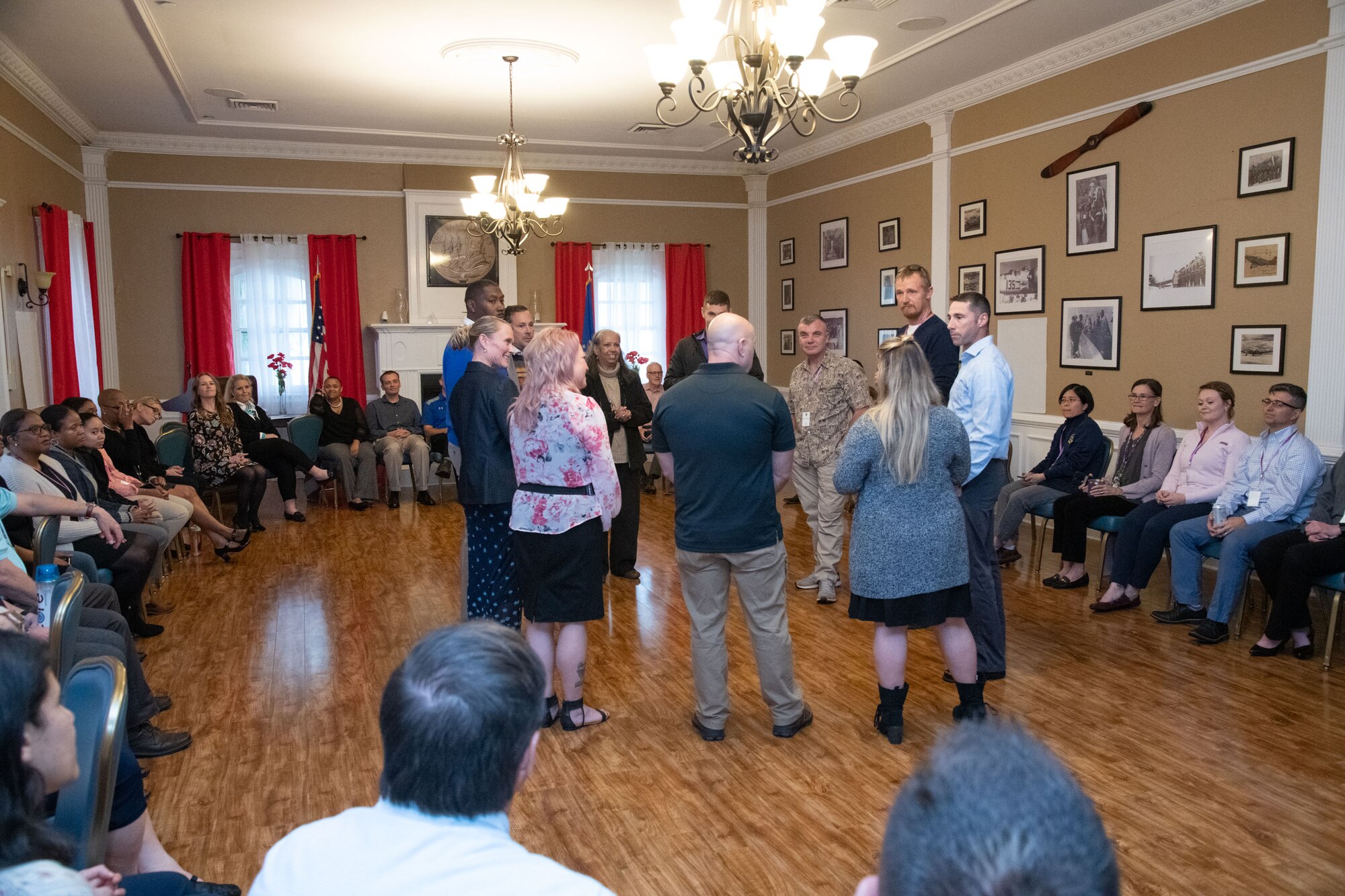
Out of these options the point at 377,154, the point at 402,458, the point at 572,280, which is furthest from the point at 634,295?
the point at 402,458

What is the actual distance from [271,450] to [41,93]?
10.4 ft

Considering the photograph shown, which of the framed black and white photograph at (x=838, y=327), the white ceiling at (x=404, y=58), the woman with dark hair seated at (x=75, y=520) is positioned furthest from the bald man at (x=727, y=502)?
the framed black and white photograph at (x=838, y=327)

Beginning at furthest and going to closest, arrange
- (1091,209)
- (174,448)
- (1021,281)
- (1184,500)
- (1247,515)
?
(174,448) < (1021,281) < (1091,209) < (1184,500) < (1247,515)

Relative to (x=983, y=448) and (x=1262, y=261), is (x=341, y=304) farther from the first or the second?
(x=1262, y=261)

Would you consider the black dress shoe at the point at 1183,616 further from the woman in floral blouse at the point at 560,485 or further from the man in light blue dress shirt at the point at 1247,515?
the woman in floral blouse at the point at 560,485

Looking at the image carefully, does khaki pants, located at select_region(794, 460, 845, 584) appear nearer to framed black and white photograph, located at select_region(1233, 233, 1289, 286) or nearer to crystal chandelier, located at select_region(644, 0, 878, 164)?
crystal chandelier, located at select_region(644, 0, 878, 164)

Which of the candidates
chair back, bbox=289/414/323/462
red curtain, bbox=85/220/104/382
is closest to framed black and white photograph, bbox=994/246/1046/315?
chair back, bbox=289/414/323/462

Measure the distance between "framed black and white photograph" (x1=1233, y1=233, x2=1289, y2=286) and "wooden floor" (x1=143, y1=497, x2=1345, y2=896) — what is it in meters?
2.00

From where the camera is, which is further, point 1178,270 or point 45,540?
point 1178,270

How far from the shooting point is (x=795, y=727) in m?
3.54

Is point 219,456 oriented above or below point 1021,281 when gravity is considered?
below

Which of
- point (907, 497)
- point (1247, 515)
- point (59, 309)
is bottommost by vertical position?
point (1247, 515)

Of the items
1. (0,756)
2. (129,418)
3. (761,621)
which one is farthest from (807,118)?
(129,418)

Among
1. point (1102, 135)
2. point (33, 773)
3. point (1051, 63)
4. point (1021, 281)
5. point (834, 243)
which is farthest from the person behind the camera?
point (834, 243)
